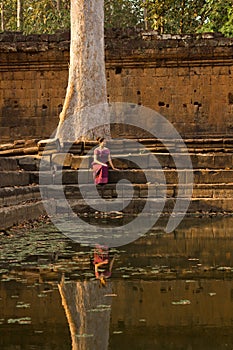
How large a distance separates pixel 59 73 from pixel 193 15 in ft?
32.4

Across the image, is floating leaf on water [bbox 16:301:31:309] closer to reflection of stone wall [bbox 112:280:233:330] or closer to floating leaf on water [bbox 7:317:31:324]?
floating leaf on water [bbox 7:317:31:324]

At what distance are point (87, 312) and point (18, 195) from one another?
6.09m

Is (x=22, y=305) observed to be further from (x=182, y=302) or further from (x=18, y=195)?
(x=18, y=195)

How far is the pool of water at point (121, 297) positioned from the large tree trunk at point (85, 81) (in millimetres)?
6998

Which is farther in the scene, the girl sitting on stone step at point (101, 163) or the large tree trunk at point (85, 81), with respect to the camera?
the large tree trunk at point (85, 81)

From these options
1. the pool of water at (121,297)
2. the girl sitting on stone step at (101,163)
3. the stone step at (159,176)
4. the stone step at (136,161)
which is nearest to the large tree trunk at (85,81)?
the stone step at (136,161)

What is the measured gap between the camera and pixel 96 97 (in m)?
15.0

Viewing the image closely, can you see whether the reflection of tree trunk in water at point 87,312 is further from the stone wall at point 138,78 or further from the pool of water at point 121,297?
the stone wall at point 138,78

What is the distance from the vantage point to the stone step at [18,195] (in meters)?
9.93

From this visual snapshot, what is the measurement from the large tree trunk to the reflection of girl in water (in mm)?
7466

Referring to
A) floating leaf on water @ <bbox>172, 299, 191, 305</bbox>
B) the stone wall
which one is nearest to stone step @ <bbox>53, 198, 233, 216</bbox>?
the stone wall

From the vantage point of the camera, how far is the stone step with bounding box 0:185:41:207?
9930 millimetres

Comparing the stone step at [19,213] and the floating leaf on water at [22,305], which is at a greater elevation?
the floating leaf on water at [22,305]

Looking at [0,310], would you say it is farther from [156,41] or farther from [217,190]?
[156,41]
